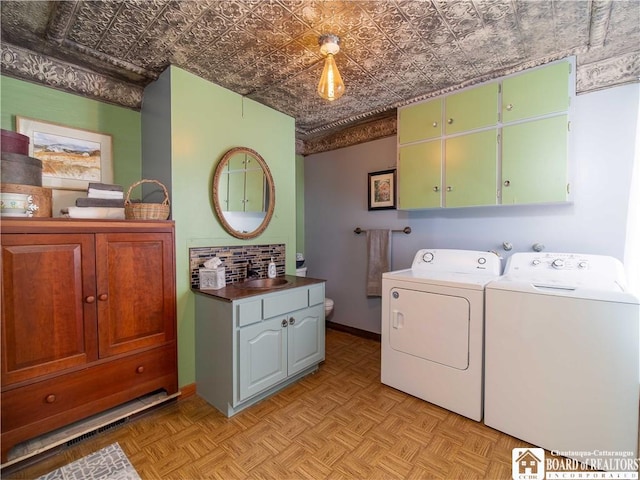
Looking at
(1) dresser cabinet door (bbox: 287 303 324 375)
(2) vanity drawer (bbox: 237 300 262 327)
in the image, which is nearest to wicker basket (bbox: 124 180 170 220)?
(2) vanity drawer (bbox: 237 300 262 327)

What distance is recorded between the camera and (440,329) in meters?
2.00

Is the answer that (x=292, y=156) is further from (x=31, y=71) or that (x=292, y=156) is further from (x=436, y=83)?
(x=31, y=71)

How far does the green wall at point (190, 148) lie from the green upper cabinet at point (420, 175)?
139 cm

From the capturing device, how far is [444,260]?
7.86 feet

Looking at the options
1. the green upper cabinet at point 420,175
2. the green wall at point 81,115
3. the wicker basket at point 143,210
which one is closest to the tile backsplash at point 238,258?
the wicker basket at point 143,210

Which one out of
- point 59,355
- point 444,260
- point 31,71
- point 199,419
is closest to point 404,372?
point 444,260

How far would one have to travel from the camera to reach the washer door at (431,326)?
192 centimetres

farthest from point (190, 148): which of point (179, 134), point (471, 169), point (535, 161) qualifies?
point (535, 161)

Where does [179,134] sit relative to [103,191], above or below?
above

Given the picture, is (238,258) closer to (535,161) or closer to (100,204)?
(100,204)

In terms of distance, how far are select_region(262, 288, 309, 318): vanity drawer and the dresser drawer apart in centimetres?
72

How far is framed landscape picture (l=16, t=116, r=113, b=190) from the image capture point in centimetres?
190

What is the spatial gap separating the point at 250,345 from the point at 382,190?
2.08 meters

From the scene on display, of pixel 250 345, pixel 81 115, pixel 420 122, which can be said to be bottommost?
pixel 250 345
